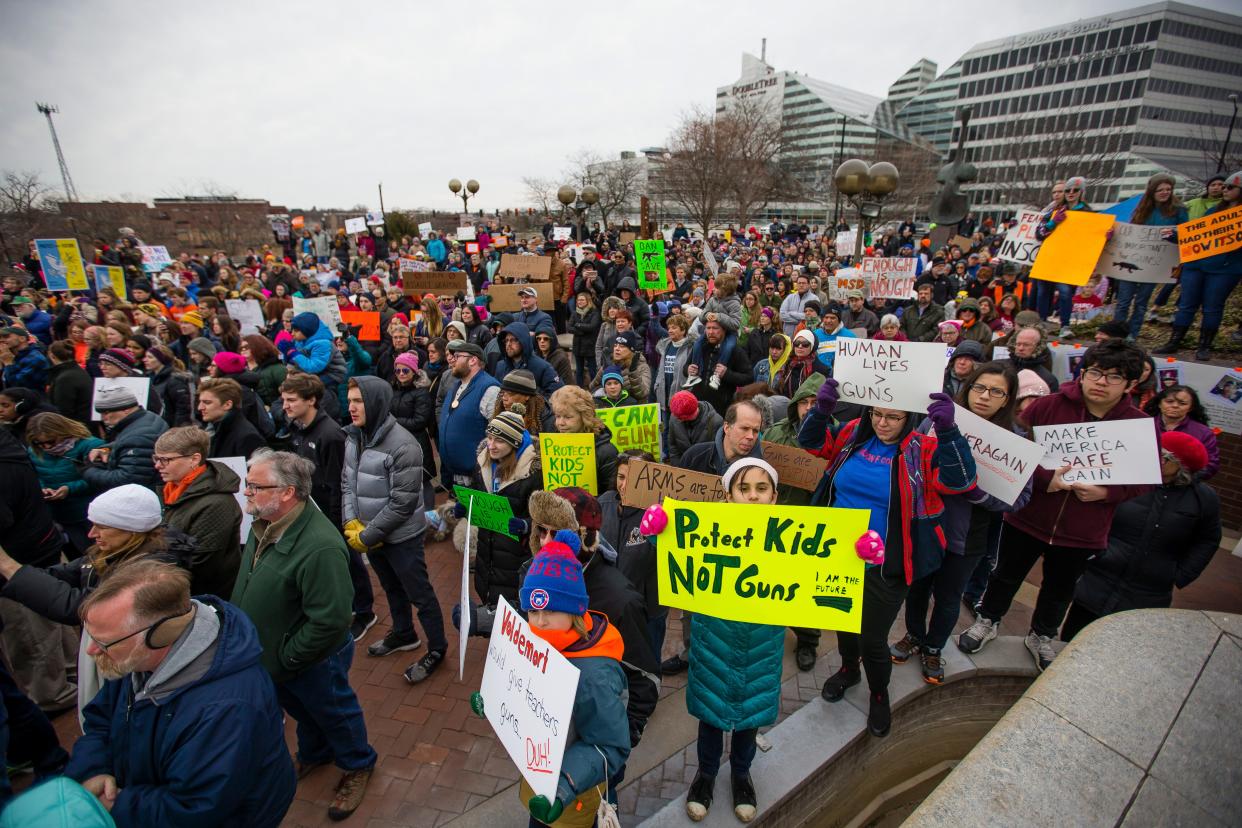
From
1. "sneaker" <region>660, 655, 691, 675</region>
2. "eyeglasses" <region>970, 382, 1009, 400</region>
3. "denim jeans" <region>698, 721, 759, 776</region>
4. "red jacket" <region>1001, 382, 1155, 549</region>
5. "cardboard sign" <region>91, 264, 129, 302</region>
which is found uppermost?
"cardboard sign" <region>91, 264, 129, 302</region>

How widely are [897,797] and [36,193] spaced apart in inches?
1049

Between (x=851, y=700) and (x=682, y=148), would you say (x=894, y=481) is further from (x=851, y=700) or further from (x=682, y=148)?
(x=682, y=148)

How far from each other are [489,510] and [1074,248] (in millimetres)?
8149

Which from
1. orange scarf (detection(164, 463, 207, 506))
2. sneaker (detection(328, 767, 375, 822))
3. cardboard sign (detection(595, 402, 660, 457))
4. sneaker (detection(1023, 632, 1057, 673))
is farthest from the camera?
cardboard sign (detection(595, 402, 660, 457))

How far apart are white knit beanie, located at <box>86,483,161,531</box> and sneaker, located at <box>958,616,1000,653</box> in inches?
210

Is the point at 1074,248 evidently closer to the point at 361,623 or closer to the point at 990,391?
the point at 990,391

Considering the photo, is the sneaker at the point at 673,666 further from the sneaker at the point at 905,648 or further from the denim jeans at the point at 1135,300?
the denim jeans at the point at 1135,300

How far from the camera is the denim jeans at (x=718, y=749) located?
3.08 meters

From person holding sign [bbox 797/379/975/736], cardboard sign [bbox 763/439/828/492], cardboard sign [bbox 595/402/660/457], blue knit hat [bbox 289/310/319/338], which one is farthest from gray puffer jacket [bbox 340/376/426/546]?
blue knit hat [bbox 289/310/319/338]

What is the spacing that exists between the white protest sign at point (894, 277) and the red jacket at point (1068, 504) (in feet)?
21.3

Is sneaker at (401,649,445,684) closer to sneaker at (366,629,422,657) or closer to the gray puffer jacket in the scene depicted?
sneaker at (366,629,422,657)

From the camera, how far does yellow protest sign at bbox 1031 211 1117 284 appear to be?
696 centimetres

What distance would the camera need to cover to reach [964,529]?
3523 mm

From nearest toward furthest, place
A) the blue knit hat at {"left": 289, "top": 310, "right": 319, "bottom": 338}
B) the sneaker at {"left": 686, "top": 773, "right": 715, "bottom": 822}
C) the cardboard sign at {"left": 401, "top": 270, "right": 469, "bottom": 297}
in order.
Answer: the sneaker at {"left": 686, "top": 773, "right": 715, "bottom": 822} → the blue knit hat at {"left": 289, "top": 310, "right": 319, "bottom": 338} → the cardboard sign at {"left": 401, "top": 270, "right": 469, "bottom": 297}
